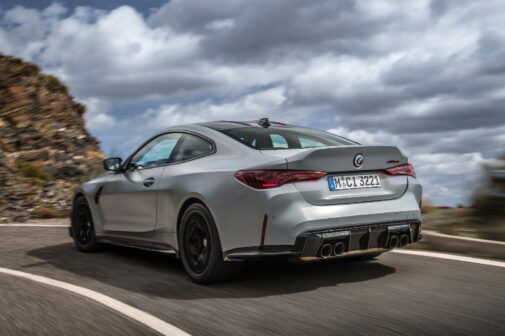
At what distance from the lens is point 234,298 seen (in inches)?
203

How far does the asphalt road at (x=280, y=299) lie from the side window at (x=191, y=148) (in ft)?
3.74

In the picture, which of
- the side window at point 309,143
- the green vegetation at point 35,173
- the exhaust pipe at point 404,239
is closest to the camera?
the exhaust pipe at point 404,239

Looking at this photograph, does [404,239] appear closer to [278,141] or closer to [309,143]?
[309,143]

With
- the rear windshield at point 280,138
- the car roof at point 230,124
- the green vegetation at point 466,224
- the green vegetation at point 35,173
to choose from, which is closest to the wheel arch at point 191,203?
the rear windshield at point 280,138

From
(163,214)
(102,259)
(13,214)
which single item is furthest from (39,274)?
(13,214)

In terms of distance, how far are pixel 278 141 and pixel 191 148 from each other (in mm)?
854

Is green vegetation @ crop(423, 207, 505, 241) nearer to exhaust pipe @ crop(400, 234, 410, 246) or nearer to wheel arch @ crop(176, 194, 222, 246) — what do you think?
exhaust pipe @ crop(400, 234, 410, 246)

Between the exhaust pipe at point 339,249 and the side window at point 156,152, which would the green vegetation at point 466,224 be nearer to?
the exhaust pipe at point 339,249

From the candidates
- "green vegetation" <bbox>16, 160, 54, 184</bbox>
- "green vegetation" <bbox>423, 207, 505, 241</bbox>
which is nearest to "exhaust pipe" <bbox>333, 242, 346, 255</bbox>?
"green vegetation" <bbox>423, 207, 505, 241</bbox>

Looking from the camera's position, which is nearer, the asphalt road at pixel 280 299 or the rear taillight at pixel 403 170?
the asphalt road at pixel 280 299

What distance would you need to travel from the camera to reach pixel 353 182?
535 centimetres

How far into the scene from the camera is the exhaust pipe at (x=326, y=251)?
511 cm

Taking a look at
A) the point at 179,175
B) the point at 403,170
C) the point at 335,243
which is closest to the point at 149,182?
the point at 179,175

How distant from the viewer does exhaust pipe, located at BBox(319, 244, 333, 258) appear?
16.8ft
